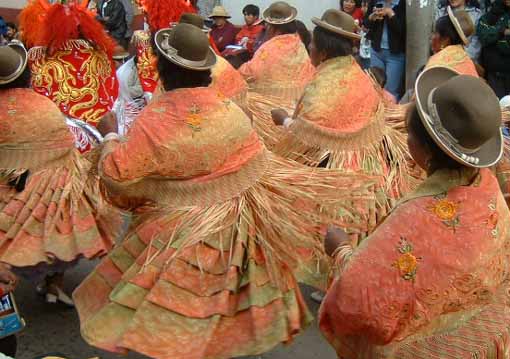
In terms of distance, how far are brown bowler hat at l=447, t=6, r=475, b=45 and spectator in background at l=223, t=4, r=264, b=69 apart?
13.2ft

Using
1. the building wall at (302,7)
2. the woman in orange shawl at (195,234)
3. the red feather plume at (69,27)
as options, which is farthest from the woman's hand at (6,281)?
the building wall at (302,7)

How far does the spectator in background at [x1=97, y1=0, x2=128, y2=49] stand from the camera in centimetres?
1012

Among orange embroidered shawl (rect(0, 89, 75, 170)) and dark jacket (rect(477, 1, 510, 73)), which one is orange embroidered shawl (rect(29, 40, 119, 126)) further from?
dark jacket (rect(477, 1, 510, 73))

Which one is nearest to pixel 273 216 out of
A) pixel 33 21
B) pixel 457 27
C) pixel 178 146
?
pixel 178 146

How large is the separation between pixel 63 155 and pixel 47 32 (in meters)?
1.54

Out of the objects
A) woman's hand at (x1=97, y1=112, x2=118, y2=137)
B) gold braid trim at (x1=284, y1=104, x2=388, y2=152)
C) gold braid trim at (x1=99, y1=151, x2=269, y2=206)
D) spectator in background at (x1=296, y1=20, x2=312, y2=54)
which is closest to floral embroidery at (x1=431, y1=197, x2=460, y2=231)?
gold braid trim at (x1=99, y1=151, x2=269, y2=206)

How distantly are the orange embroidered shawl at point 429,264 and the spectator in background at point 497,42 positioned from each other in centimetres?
588

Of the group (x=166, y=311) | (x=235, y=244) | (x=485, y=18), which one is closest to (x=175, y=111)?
(x=235, y=244)

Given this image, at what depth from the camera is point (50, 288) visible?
4.57 meters

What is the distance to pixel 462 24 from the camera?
512 centimetres

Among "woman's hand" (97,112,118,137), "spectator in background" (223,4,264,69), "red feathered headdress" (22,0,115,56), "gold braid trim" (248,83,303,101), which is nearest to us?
"woman's hand" (97,112,118,137)

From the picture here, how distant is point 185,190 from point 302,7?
8731 mm

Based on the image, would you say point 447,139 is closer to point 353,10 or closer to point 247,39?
point 353,10

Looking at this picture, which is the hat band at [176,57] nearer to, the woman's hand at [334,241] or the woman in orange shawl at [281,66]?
the woman's hand at [334,241]
